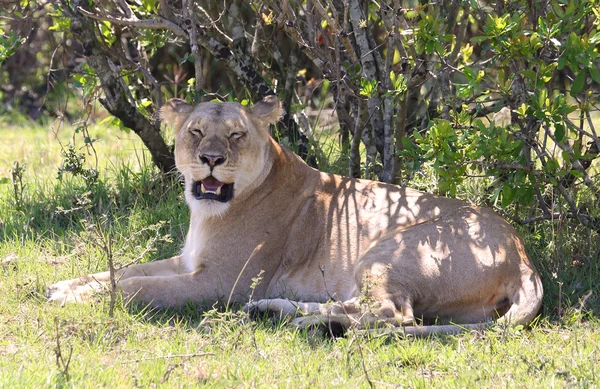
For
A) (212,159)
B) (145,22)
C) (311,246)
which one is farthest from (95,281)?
(145,22)

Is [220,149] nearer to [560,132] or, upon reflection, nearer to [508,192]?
[508,192]

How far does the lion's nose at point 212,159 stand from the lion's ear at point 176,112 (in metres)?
0.48

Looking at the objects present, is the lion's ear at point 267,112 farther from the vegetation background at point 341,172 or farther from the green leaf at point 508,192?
the green leaf at point 508,192

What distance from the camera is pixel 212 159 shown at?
4.82 m

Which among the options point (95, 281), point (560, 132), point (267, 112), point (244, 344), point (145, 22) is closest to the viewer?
point (244, 344)

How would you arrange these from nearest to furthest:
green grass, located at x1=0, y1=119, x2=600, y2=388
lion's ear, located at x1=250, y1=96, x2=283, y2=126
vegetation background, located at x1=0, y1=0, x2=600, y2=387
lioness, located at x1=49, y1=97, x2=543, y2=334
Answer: green grass, located at x1=0, y1=119, x2=600, y2=388, vegetation background, located at x1=0, y1=0, x2=600, y2=387, lioness, located at x1=49, y1=97, x2=543, y2=334, lion's ear, located at x1=250, y1=96, x2=283, y2=126

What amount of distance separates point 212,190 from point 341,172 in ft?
5.74

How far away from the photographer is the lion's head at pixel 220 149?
4883 millimetres

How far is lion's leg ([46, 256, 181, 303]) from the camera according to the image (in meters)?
4.75

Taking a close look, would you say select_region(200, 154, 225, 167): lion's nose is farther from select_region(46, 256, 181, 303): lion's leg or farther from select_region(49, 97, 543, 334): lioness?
select_region(46, 256, 181, 303): lion's leg

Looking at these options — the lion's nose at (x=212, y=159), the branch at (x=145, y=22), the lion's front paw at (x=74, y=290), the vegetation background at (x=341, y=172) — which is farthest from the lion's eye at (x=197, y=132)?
the branch at (x=145, y=22)

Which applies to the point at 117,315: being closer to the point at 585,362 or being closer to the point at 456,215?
the point at 456,215

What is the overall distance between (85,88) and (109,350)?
110 inches

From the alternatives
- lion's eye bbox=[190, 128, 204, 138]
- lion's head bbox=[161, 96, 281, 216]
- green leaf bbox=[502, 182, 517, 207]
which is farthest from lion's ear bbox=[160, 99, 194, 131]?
green leaf bbox=[502, 182, 517, 207]
